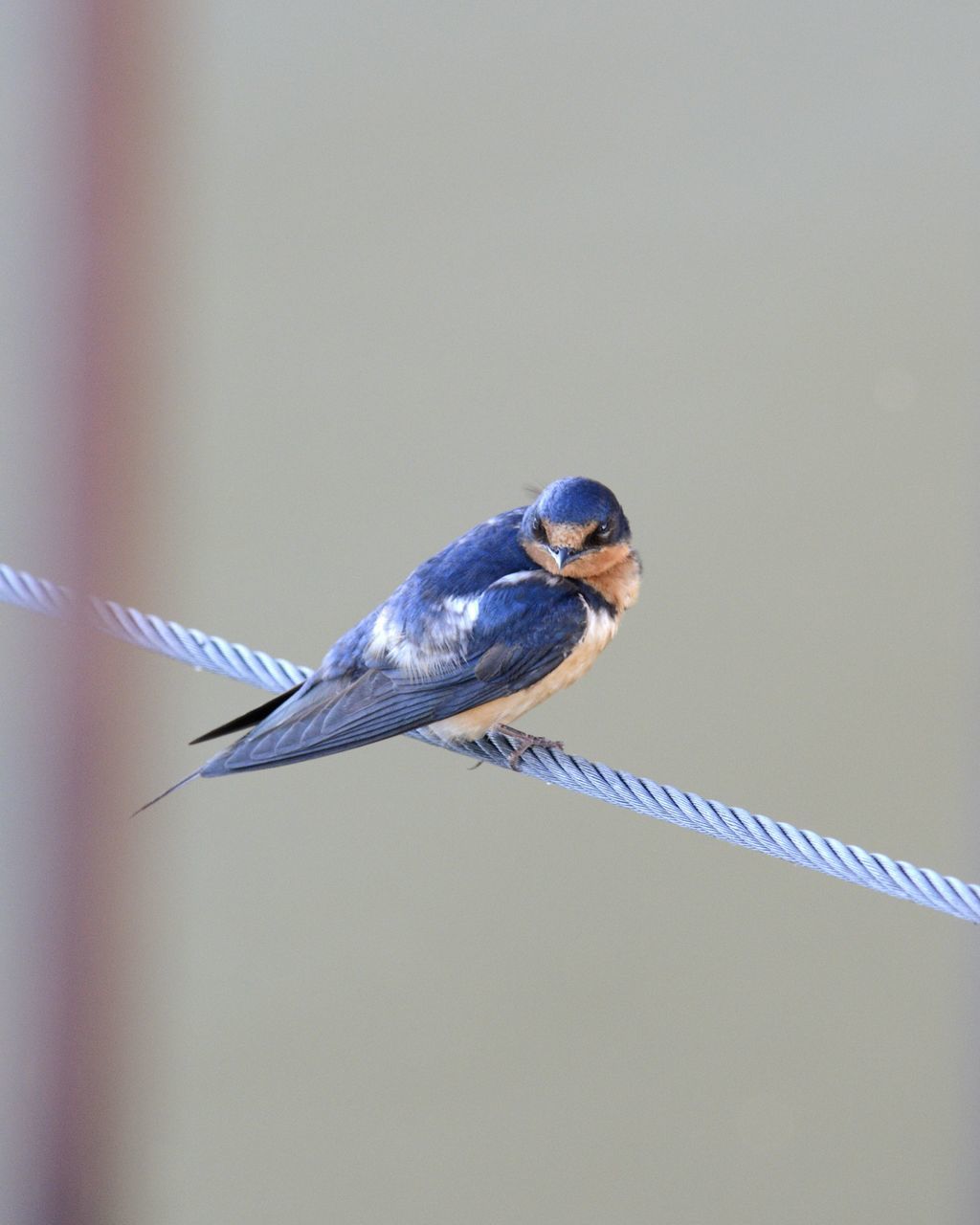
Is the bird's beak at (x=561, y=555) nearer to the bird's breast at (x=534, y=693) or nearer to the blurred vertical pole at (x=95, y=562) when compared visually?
the bird's breast at (x=534, y=693)

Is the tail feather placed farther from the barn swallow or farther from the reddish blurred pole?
the reddish blurred pole

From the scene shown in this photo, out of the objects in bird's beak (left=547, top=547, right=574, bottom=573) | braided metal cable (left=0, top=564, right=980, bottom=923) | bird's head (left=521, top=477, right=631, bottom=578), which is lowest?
braided metal cable (left=0, top=564, right=980, bottom=923)

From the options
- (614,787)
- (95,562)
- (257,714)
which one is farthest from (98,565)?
(614,787)

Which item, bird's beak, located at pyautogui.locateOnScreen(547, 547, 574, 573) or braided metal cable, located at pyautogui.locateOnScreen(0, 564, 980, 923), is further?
bird's beak, located at pyautogui.locateOnScreen(547, 547, 574, 573)

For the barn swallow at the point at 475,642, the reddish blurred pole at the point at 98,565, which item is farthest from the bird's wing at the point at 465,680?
the reddish blurred pole at the point at 98,565

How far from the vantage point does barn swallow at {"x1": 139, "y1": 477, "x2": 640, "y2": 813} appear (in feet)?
5.32

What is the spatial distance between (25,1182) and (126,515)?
1158mm

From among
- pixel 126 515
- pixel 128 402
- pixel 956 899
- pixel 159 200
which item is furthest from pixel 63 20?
pixel 956 899

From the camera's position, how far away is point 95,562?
6.07 feet

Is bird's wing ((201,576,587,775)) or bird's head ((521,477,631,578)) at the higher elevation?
bird's head ((521,477,631,578))

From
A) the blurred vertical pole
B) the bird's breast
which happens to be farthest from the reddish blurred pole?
the bird's breast

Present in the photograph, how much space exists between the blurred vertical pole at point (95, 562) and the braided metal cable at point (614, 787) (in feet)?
0.16

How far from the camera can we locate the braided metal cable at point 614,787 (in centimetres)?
109

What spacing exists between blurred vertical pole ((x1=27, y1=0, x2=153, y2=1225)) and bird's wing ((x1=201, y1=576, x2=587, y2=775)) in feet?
0.78
